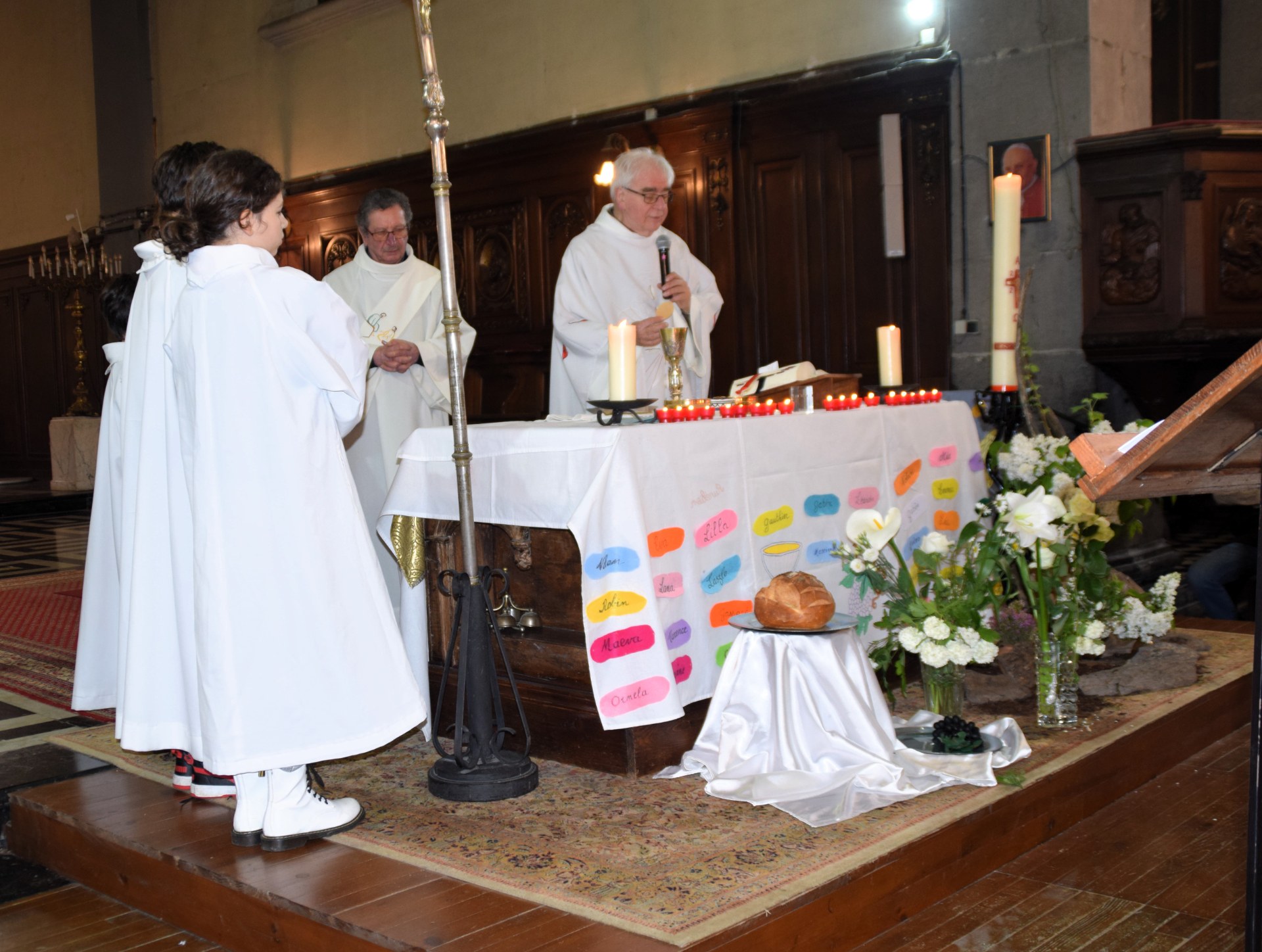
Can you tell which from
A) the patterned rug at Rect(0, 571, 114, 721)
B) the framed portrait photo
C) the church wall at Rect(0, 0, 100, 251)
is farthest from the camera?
the church wall at Rect(0, 0, 100, 251)

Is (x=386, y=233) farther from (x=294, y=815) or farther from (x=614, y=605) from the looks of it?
(x=294, y=815)

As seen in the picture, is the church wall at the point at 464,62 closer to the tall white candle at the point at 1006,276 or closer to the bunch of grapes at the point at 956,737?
the tall white candle at the point at 1006,276

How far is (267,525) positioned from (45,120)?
13032 millimetres

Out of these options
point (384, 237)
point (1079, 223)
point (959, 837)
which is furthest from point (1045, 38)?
point (959, 837)

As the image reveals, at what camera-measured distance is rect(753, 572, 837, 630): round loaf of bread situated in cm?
298

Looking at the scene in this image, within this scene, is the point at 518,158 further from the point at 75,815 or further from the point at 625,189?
the point at 75,815

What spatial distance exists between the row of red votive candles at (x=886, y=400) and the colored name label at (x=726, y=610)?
2.43 ft

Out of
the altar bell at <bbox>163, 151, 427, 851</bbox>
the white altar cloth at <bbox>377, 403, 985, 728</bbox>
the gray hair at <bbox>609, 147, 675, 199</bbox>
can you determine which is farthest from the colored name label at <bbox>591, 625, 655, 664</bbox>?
the gray hair at <bbox>609, 147, 675, 199</bbox>

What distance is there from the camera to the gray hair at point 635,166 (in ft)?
13.2

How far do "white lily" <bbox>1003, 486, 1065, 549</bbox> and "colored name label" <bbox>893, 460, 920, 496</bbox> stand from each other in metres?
0.60

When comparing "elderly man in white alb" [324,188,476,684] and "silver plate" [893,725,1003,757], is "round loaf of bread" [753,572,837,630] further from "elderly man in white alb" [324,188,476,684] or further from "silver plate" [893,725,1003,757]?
"elderly man in white alb" [324,188,476,684]

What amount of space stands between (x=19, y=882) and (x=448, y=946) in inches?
60.0

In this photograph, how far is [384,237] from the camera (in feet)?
14.2

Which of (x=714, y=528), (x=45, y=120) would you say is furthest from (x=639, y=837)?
(x=45, y=120)
